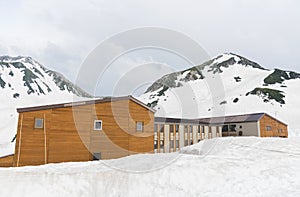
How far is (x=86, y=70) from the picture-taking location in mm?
12836

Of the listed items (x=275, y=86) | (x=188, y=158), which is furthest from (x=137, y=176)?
(x=275, y=86)

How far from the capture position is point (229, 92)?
74.9 m

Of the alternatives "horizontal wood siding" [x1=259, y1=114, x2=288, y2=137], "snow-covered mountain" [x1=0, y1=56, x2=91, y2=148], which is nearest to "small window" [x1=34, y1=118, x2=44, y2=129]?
"snow-covered mountain" [x1=0, y1=56, x2=91, y2=148]

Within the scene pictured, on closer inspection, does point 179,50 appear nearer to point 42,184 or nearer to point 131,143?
point 131,143

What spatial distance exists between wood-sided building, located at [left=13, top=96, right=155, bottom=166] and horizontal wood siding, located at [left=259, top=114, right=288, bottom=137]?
2273cm

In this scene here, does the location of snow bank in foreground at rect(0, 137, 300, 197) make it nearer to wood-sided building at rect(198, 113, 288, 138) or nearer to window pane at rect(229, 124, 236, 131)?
wood-sided building at rect(198, 113, 288, 138)

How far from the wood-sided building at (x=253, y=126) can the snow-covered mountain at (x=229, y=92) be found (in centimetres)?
873

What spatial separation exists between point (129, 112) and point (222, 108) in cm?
4888

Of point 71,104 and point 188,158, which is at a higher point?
point 71,104

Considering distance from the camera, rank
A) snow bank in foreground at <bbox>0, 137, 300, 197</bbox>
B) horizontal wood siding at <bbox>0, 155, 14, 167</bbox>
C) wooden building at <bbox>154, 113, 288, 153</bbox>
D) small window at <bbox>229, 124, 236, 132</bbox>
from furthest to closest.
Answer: small window at <bbox>229, 124, 236, 132</bbox>, wooden building at <bbox>154, 113, 288, 153</bbox>, horizontal wood siding at <bbox>0, 155, 14, 167</bbox>, snow bank in foreground at <bbox>0, 137, 300, 197</bbox>

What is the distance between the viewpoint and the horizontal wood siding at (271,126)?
33.6 metres

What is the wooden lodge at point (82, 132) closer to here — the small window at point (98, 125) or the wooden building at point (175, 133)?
the small window at point (98, 125)

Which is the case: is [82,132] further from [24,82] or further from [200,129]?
[24,82]

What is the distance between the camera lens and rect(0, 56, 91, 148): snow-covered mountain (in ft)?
158
